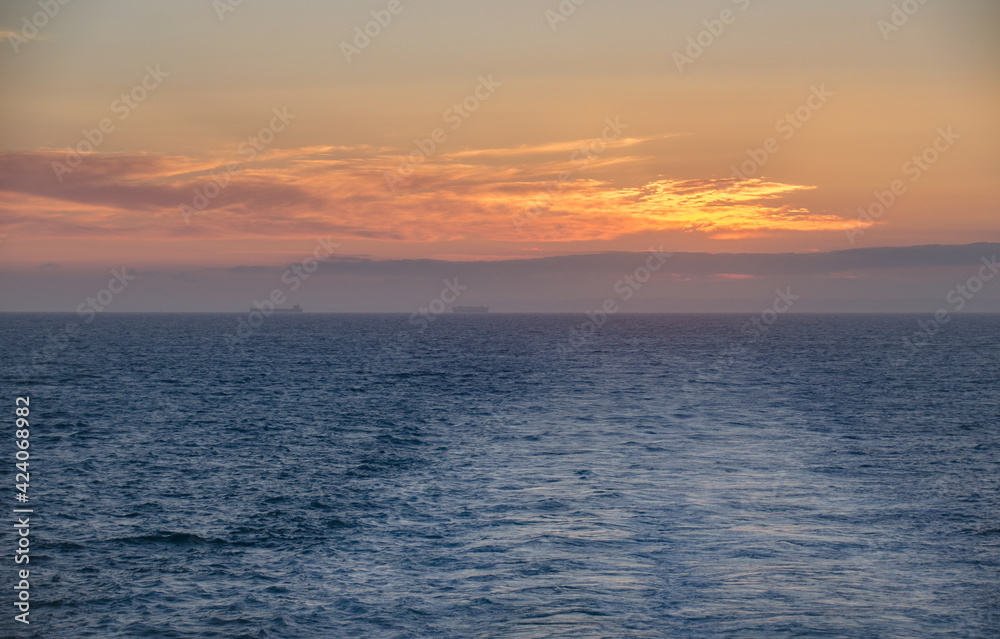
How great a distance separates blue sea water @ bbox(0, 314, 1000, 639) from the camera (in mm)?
21609

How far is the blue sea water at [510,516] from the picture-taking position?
21.6 meters

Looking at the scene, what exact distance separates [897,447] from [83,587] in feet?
140

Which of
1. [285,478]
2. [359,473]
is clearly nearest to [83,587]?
[285,478]

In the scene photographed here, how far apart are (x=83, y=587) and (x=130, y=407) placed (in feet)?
136

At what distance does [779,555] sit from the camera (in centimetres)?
2612

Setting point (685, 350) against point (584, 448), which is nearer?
point (584, 448)

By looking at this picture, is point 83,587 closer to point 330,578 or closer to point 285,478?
point 330,578

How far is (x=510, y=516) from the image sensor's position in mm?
31188

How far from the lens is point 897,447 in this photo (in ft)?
150

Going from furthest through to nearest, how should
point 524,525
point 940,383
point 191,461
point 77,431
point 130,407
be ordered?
point 940,383, point 130,407, point 77,431, point 191,461, point 524,525

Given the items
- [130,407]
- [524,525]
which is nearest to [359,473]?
[524,525]

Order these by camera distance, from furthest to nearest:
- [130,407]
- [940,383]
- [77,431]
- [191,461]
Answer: [940,383]
[130,407]
[77,431]
[191,461]

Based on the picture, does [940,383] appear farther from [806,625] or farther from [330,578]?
[330,578]

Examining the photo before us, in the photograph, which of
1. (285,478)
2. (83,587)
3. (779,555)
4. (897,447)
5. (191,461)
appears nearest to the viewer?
(83,587)
